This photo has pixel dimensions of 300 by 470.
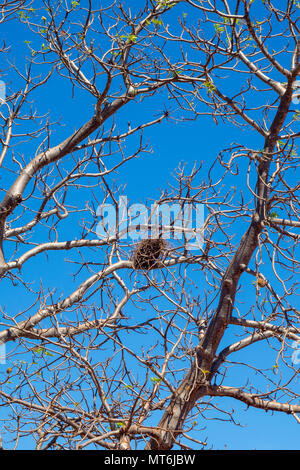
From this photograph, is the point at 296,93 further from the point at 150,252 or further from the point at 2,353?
the point at 2,353

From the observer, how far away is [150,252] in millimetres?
7207

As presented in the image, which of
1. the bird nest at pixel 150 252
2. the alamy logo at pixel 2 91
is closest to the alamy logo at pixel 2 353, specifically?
the bird nest at pixel 150 252

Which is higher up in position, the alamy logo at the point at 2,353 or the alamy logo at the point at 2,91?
the alamy logo at the point at 2,91

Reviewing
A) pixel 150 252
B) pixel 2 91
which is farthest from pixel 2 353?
pixel 2 91

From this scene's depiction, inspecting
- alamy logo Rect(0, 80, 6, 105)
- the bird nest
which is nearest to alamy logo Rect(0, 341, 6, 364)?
the bird nest

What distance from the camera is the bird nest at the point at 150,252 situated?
714 centimetres

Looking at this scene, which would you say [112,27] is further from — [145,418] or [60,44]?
[145,418]

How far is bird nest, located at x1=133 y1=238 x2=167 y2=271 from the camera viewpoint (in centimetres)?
714

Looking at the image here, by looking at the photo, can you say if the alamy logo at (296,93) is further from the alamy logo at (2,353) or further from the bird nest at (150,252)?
the alamy logo at (2,353)

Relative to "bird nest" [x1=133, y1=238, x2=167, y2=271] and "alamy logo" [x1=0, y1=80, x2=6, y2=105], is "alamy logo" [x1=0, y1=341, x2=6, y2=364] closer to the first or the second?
"bird nest" [x1=133, y1=238, x2=167, y2=271]

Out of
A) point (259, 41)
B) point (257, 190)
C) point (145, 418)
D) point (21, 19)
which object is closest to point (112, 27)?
point (21, 19)
